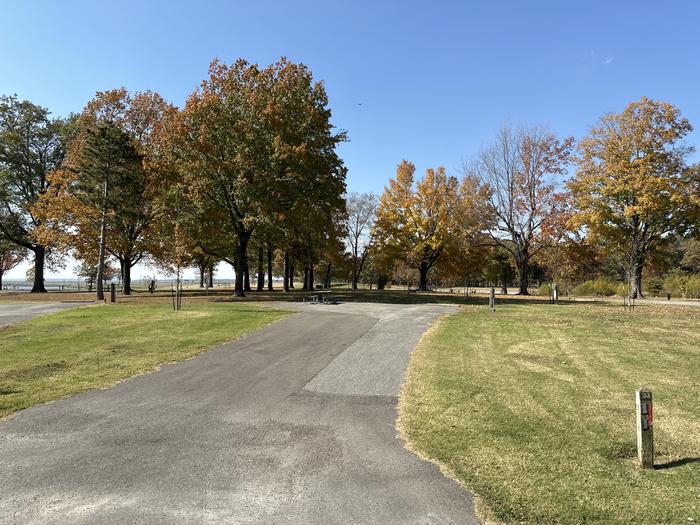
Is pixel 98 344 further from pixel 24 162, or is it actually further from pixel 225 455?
pixel 24 162

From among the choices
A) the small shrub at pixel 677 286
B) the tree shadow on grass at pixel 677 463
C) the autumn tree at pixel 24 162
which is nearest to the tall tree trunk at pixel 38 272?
the autumn tree at pixel 24 162

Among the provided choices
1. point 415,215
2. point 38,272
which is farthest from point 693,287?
point 38,272

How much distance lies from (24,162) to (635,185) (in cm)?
5072

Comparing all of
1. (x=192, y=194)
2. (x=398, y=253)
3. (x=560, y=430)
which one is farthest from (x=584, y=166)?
(x=560, y=430)

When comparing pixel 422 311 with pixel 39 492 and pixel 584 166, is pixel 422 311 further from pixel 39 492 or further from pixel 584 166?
pixel 584 166

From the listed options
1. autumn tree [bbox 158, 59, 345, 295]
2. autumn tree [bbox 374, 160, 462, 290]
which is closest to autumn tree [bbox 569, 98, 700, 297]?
autumn tree [bbox 374, 160, 462, 290]

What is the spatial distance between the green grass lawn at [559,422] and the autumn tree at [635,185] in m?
18.5

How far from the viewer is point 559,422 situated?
623 cm

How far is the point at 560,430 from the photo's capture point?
19.4 feet

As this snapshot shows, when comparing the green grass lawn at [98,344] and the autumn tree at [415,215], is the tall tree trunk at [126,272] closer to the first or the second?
the green grass lawn at [98,344]

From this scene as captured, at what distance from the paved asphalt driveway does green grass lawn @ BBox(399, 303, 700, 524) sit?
1.66 feet

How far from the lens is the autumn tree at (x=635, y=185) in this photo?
2798cm

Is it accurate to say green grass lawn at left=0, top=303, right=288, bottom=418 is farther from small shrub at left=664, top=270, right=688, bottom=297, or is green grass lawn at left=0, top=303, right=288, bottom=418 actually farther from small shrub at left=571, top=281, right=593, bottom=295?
small shrub at left=664, top=270, right=688, bottom=297

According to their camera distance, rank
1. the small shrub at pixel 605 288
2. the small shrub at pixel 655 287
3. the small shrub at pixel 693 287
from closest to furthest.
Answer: the small shrub at pixel 693 287
the small shrub at pixel 655 287
the small shrub at pixel 605 288
